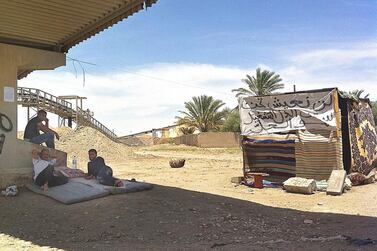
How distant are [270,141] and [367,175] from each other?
3.00 m

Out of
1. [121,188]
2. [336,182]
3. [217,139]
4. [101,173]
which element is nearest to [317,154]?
[336,182]

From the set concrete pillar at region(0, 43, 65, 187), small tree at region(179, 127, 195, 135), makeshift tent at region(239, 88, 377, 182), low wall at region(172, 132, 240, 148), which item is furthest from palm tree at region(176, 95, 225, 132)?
concrete pillar at region(0, 43, 65, 187)

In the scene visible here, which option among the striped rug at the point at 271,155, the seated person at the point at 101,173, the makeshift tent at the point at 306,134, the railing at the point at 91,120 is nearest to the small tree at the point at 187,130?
the railing at the point at 91,120

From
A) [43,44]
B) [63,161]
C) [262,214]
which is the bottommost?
[262,214]

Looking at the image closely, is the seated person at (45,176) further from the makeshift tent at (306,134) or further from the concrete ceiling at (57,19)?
the makeshift tent at (306,134)

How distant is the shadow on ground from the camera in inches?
233

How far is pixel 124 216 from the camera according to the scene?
7.31m

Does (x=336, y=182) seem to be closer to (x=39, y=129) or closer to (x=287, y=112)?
(x=287, y=112)

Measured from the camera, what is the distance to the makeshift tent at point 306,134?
11516mm

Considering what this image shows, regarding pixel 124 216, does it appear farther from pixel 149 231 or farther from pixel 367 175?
pixel 367 175

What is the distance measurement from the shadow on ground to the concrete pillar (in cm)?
78

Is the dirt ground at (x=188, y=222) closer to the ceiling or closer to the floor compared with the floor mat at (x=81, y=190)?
closer to the floor

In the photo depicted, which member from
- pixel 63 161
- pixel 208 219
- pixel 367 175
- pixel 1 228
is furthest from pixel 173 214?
pixel 367 175

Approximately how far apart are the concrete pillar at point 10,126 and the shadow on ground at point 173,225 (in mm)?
778
